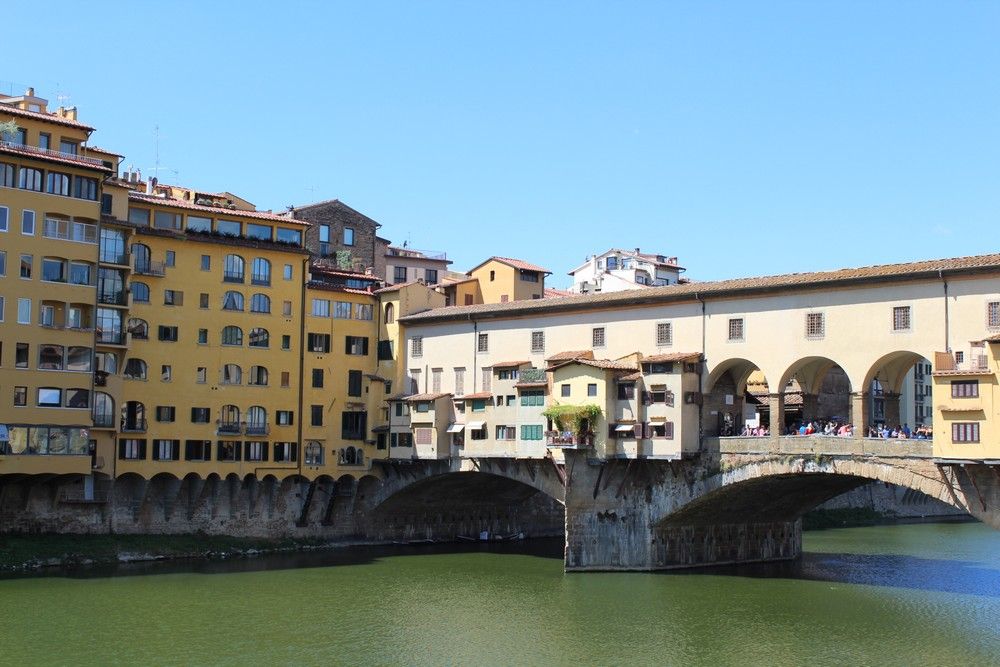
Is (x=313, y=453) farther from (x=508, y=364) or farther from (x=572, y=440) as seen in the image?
(x=572, y=440)

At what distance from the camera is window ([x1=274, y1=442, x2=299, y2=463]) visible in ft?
218

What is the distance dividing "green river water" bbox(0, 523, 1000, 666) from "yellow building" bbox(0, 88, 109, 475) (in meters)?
6.34

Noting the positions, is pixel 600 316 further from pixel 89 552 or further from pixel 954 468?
pixel 89 552

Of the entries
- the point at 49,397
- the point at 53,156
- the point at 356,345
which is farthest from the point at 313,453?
the point at 53,156

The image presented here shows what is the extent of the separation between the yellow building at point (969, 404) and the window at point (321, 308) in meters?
33.3

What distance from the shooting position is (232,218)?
6538 centimetres

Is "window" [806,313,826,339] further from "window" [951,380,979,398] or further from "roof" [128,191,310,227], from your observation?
"roof" [128,191,310,227]

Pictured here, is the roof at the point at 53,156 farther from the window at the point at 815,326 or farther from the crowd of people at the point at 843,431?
the window at the point at 815,326

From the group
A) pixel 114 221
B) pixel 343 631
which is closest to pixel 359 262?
pixel 114 221

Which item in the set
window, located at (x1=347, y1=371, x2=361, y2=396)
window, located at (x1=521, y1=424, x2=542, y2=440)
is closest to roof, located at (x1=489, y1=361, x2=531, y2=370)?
window, located at (x1=521, y1=424, x2=542, y2=440)

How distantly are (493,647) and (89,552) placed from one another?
25.1 m

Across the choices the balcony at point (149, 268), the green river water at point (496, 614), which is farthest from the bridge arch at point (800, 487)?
the balcony at point (149, 268)

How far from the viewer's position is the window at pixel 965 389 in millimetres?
46438

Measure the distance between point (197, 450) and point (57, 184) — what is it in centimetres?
1506
